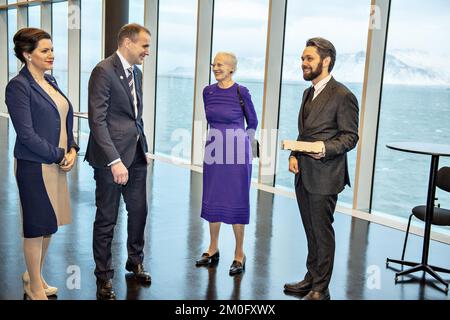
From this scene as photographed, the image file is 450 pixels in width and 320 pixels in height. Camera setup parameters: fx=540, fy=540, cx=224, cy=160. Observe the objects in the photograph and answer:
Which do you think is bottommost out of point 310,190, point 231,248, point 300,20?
point 231,248

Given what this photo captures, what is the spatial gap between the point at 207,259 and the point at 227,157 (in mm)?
823

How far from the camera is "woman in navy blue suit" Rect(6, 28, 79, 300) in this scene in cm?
301

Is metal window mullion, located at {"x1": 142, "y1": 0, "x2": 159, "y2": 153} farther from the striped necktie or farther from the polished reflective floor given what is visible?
the striped necktie

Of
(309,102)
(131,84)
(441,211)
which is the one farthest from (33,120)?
(441,211)

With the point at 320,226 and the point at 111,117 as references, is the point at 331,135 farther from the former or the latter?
the point at 111,117

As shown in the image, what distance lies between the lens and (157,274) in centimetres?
388

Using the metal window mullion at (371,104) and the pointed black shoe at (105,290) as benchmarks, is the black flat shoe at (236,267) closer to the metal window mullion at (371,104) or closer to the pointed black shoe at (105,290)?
the pointed black shoe at (105,290)

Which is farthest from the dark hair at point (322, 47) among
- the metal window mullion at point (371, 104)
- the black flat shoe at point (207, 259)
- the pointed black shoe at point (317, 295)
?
the metal window mullion at point (371, 104)

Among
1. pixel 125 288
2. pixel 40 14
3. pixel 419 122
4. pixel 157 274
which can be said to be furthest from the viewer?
pixel 40 14

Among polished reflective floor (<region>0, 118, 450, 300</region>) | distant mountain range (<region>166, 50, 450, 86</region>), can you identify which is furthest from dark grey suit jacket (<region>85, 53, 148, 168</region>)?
distant mountain range (<region>166, 50, 450, 86</region>)

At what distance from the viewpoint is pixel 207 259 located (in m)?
4.17

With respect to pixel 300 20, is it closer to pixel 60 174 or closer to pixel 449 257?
pixel 449 257
